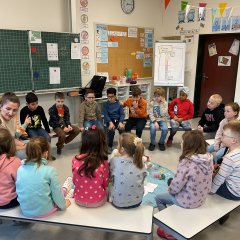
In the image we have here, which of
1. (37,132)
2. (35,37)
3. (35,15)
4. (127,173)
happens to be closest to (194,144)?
(127,173)

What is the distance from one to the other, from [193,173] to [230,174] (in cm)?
38

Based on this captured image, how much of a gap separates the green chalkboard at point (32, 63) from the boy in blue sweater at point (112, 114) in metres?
1.06

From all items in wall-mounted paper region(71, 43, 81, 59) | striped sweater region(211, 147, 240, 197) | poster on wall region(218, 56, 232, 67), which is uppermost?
wall-mounted paper region(71, 43, 81, 59)

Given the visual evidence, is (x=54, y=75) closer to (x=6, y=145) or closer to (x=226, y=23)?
(x=6, y=145)

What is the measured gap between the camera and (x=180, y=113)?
411 centimetres

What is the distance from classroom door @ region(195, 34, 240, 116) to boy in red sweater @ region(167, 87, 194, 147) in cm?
184

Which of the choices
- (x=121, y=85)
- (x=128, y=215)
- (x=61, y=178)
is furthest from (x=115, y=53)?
(x=128, y=215)

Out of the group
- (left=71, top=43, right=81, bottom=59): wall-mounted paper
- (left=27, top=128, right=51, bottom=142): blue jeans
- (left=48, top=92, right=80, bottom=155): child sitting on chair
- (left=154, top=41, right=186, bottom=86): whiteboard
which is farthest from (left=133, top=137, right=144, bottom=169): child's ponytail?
(left=154, top=41, right=186, bottom=86): whiteboard

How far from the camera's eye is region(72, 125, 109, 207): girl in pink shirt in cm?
175

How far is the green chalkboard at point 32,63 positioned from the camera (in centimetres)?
391

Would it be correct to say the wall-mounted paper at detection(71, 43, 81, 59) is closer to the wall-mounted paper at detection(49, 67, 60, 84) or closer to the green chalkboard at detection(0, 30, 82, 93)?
the green chalkboard at detection(0, 30, 82, 93)

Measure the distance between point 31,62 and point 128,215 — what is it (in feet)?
10.6

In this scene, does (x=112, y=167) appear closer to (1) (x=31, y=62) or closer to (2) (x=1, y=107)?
(2) (x=1, y=107)

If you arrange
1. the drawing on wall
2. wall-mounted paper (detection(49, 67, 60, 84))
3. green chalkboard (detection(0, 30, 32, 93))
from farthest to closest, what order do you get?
1. the drawing on wall
2. wall-mounted paper (detection(49, 67, 60, 84))
3. green chalkboard (detection(0, 30, 32, 93))
